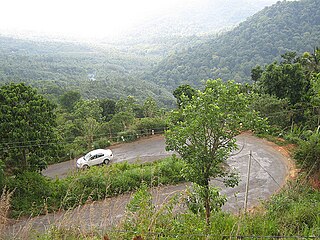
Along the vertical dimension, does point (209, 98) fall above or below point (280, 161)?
above

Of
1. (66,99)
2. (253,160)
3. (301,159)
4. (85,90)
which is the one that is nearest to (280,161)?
(253,160)

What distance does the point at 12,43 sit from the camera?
191 meters

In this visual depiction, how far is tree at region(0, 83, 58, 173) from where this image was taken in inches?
459

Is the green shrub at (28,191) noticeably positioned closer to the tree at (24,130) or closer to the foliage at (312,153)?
the tree at (24,130)

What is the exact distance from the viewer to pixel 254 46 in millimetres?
79812

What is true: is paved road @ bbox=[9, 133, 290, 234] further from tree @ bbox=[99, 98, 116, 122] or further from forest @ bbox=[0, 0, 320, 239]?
tree @ bbox=[99, 98, 116, 122]

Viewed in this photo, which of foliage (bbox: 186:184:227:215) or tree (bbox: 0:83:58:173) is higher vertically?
tree (bbox: 0:83:58:173)

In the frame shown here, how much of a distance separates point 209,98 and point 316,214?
9.80ft

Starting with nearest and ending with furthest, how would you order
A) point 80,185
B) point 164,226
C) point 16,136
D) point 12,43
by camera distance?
Result: point 164,226 → point 16,136 → point 80,185 → point 12,43

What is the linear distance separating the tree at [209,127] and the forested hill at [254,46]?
62894 mm

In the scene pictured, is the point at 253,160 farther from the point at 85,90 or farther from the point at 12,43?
the point at 12,43

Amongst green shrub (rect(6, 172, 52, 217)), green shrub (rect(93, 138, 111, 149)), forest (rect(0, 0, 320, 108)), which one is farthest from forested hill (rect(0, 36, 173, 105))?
green shrub (rect(6, 172, 52, 217))

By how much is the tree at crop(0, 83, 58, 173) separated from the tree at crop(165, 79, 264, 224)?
23.8 feet

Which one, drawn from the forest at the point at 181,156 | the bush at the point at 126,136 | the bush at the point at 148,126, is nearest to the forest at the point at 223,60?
the bush at the point at 148,126
